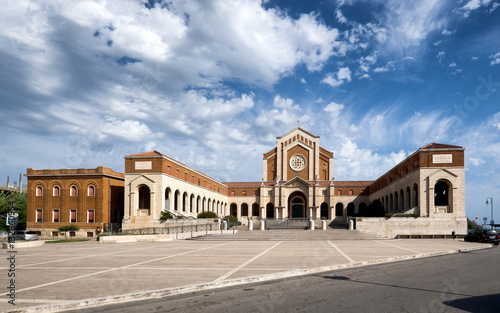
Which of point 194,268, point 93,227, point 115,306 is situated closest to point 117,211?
point 93,227

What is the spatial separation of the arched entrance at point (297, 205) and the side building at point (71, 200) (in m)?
33.5

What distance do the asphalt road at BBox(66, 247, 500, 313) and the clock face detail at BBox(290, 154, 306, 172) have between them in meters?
62.1

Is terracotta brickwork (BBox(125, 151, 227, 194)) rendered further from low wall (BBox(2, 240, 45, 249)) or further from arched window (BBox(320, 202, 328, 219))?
arched window (BBox(320, 202, 328, 219))

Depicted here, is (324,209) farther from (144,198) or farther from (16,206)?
(16,206)

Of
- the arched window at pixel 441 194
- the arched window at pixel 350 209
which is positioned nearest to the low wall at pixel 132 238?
the arched window at pixel 441 194

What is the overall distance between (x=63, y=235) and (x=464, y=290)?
154ft

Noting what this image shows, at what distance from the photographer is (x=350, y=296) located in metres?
8.72

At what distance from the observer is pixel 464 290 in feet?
31.1

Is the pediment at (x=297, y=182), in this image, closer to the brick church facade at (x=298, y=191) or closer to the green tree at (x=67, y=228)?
the brick church facade at (x=298, y=191)

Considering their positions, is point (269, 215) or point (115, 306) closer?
point (115, 306)

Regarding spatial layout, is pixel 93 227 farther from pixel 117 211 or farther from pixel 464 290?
pixel 464 290

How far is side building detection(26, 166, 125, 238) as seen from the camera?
157ft

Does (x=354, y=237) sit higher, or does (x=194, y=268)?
(x=194, y=268)

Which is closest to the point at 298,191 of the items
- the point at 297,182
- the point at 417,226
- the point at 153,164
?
the point at 297,182
